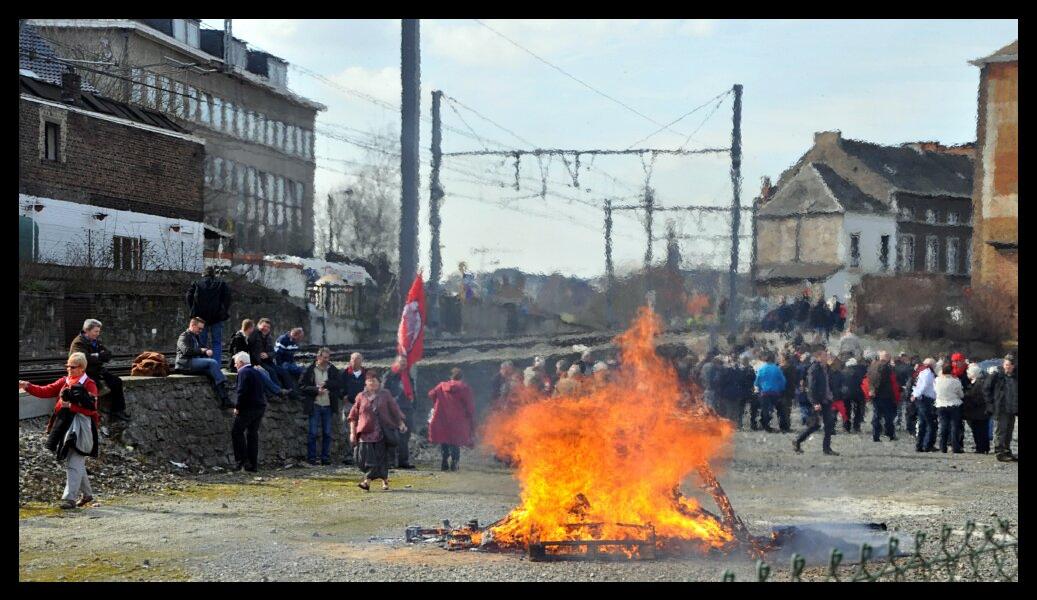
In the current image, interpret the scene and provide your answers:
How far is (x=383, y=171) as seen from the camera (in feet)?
201

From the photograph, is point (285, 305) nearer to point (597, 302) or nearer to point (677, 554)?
point (597, 302)

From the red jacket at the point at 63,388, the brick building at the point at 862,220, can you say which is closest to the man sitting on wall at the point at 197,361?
the red jacket at the point at 63,388

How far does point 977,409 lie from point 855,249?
5000 centimetres

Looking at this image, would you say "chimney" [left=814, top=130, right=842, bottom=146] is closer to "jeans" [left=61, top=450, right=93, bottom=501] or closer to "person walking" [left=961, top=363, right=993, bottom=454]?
"person walking" [left=961, top=363, right=993, bottom=454]

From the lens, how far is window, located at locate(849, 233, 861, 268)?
70688mm

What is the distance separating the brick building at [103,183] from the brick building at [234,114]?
23.8 feet

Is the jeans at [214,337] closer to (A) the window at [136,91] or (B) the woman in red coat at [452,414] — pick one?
(B) the woman in red coat at [452,414]

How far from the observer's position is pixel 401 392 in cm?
2012

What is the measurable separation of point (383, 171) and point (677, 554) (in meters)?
51.2

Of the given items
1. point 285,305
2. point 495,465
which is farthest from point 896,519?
point 285,305

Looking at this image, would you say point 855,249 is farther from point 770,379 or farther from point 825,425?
point 825,425

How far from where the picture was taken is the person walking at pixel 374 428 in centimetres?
1648

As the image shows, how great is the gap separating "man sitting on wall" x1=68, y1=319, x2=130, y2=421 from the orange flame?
5.71 metres

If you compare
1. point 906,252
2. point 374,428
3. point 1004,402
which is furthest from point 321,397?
point 906,252
